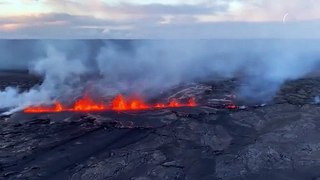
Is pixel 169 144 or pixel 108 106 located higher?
pixel 108 106

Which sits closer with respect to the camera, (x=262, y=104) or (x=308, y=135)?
(x=308, y=135)

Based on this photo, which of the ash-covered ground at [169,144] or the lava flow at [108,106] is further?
the lava flow at [108,106]

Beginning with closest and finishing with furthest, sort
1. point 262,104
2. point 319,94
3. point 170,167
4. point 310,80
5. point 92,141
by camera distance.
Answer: point 170,167
point 92,141
point 262,104
point 319,94
point 310,80

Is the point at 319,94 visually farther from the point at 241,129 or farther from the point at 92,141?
the point at 92,141

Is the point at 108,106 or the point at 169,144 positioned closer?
the point at 169,144

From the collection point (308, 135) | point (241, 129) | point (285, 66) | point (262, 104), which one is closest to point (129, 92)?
point (262, 104)
